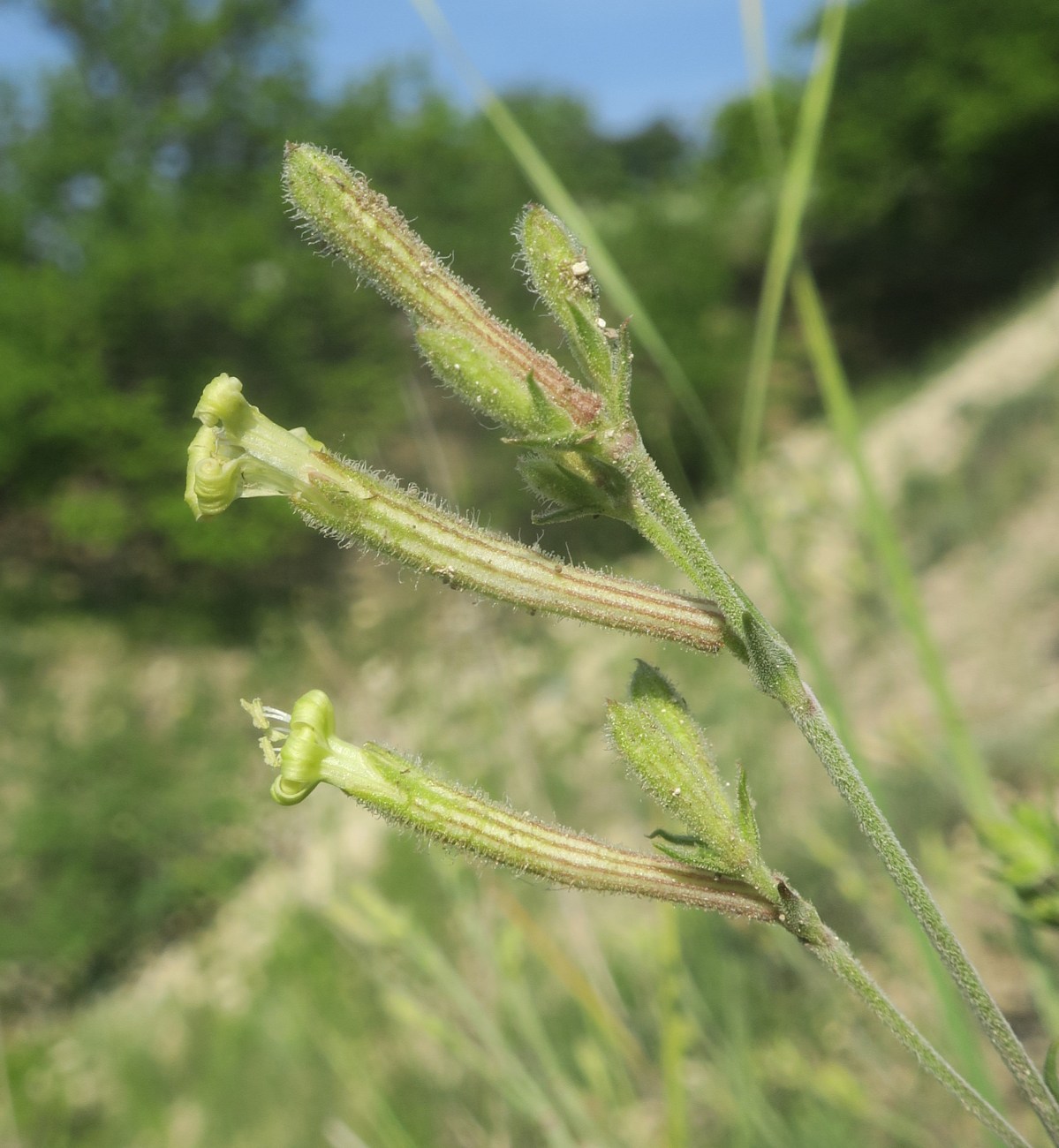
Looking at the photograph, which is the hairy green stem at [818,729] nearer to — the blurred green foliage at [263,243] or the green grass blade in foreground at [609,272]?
the green grass blade in foreground at [609,272]

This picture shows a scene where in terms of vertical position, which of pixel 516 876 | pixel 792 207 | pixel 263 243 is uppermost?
pixel 792 207

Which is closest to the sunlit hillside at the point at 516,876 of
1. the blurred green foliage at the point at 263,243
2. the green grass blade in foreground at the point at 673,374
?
the green grass blade in foreground at the point at 673,374

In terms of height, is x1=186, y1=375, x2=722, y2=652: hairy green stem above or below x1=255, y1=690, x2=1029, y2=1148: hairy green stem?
above

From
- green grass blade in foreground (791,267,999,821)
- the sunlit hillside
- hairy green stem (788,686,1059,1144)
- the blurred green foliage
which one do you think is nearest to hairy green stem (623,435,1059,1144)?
hairy green stem (788,686,1059,1144)

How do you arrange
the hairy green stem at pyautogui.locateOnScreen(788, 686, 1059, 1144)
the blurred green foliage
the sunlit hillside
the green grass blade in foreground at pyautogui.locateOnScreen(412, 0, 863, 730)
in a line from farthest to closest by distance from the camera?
1. the blurred green foliage
2. the sunlit hillside
3. the green grass blade in foreground at pyautogui.locateOnScreen(412, 0, 863, 730)
4. the hairy green stem at pyautogui.locateOnScreen(788, 686, 1059, 1144)

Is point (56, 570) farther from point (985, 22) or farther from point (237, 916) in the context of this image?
point (985, 22)

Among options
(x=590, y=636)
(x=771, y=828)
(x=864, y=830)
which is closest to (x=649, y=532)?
(x=864, y=830)

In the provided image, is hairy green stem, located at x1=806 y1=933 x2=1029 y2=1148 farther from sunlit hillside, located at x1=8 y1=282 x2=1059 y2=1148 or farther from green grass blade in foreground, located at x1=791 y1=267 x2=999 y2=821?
green grass blade in foreground, located at x1=791 y1=267 x2=999 y2=821

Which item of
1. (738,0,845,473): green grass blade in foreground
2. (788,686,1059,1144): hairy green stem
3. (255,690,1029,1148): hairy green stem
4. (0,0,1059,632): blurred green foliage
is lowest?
(0,0,1059,632): blurred green foliage

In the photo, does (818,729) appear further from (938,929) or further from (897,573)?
(897,573)

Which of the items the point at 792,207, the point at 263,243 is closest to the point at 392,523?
the point at 792,207

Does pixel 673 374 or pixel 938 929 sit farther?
pixel 673 374
